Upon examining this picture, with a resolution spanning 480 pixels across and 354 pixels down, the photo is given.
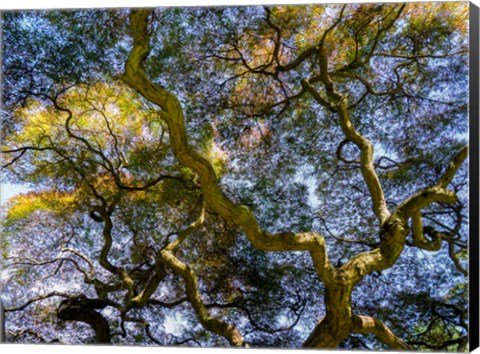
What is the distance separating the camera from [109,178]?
5.34 metres

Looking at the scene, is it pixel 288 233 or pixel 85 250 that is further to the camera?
pixel 85 250

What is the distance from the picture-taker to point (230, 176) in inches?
204

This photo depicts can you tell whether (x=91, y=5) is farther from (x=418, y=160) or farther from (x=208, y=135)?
(x=418, y=160)

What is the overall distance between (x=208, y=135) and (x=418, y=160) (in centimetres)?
137

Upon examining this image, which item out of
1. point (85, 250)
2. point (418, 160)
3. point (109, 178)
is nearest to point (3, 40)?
point (109, 178)

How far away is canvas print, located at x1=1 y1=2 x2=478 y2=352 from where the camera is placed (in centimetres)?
483

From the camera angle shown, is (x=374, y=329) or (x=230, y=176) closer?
(x=374, y=329)

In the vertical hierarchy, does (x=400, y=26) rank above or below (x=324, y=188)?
above

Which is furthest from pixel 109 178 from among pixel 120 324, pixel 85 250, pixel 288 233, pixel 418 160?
pixel 418 160

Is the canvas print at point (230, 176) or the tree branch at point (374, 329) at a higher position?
the canvas print at point (230, 176)

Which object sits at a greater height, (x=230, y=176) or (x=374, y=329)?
(x=230, y=176)

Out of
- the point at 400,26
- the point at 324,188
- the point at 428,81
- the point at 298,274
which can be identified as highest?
the point at 400,26

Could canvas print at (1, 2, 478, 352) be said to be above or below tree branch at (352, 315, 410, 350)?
above

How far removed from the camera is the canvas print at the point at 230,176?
483 centimetres
